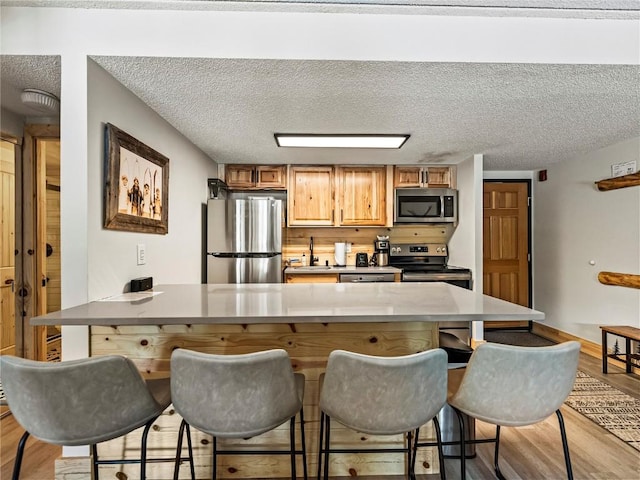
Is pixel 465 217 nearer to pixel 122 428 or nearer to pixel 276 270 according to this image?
pixel 276 270

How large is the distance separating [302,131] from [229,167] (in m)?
1.64

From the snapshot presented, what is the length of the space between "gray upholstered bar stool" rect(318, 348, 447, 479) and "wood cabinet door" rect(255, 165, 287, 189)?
10.5 feet

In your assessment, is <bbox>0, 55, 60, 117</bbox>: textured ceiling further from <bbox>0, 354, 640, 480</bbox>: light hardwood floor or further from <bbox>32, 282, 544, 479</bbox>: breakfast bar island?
<bbox>0, 354, 640, 480</bbox>: light hardwood floor

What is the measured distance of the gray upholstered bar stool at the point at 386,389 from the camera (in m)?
1.20

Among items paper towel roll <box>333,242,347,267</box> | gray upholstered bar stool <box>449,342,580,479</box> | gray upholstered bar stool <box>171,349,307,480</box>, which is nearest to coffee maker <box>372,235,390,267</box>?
paper towel roll <box>333,242,347,267</box>

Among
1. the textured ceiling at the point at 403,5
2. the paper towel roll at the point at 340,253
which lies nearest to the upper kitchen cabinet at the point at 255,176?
the paper towel roll at the point at 340,253

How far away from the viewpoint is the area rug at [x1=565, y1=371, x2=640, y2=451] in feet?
7.31

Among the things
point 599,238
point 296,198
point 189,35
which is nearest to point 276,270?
point 296,198

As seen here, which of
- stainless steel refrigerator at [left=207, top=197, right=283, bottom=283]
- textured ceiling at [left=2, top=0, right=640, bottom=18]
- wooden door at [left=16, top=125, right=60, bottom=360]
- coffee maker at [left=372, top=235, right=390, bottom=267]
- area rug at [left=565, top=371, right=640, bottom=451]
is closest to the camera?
textured ceiling at [left=2, top=0, right=640, bottom=18]

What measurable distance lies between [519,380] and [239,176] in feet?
12.1

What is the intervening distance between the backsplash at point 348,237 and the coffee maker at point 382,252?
108 millimetres

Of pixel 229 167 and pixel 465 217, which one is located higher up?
pixel 229 167

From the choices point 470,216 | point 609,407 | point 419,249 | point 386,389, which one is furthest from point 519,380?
point 419,249

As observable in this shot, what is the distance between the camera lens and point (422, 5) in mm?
1734
